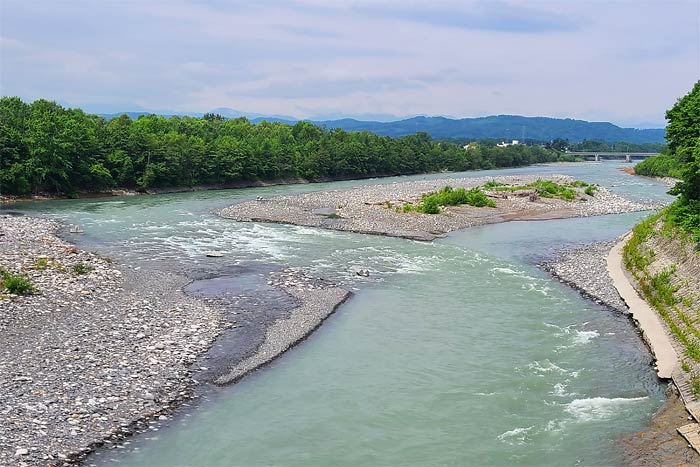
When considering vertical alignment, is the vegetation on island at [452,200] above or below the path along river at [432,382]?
above

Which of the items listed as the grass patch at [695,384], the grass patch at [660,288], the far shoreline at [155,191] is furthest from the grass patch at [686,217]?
the far shoreline at [155,191]

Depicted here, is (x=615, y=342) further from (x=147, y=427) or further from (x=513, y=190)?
(x=513, y=190)

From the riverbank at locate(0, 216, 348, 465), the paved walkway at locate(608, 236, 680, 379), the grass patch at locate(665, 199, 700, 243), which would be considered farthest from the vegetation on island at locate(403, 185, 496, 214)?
the riverbank at locate(0, 216, 348, 465)

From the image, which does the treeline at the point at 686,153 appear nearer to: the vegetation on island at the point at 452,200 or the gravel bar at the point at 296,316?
the gravel bar at the point at 296,316

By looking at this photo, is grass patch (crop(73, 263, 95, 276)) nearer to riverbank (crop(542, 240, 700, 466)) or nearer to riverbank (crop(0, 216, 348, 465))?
riverbank (crop(0, 216, 348, 465))

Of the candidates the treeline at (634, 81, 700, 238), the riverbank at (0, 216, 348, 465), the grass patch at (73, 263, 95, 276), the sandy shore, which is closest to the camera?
the riverbank at (0, 216, 348, 465)
